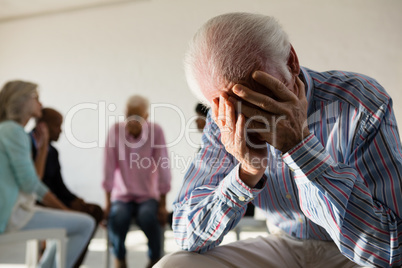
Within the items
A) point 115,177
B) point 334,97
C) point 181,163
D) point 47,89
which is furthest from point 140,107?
point 47,89

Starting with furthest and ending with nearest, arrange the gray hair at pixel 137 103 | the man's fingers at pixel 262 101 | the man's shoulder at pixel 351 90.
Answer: the gray hair at pixel 137 103, the man's shoulder at pixel 351 90, the man's fingers at pixel 262 101

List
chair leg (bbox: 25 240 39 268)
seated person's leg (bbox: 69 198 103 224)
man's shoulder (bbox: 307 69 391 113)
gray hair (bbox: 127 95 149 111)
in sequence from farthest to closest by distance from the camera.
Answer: gray hair (bbox: 127 95 149 111) < seated person's leg (bbox: 69 198 103 224) < chair leg (bbox: 25 240 39 268) < man's shoulder (bbox: 307 69 391 113)

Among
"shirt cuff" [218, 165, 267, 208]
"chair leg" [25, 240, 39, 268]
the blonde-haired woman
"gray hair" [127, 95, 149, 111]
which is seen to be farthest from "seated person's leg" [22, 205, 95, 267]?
"shirt cuff" [218, 165, 267, 208]

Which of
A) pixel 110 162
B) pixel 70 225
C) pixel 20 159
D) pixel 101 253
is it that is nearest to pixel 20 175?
pixel 20 159

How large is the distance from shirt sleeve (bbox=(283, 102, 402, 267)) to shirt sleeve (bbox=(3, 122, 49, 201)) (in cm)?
157

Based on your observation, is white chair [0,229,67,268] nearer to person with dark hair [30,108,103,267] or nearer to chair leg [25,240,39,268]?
chair leg [25,240,39,268]

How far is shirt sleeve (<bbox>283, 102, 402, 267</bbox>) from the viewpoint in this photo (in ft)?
2.26

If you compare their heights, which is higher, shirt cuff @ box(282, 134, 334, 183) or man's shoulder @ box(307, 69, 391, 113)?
man's shoulder @ box(307, 69, 391, 113)

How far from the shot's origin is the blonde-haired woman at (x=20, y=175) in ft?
6.18

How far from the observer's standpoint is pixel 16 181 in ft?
6.40

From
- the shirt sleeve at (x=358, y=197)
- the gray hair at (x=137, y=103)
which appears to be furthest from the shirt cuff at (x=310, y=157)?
the gray hair at (x=137, y=103)

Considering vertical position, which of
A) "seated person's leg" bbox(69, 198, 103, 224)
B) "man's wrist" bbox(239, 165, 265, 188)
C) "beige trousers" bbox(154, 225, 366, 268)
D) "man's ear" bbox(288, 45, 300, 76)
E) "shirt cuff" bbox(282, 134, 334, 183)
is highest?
"man's ear" bbox(288, 45, 300, 76)

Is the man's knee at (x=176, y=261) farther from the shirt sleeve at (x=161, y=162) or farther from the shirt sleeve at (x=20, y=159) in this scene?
the shirt sleeve at (x=161, y=162)

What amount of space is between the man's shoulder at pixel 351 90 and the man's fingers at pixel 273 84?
194 millimetres
